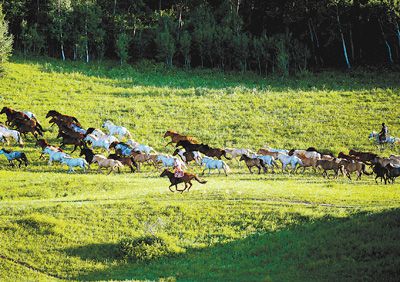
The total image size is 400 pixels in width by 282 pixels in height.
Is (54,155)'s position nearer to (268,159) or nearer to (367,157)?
(268,159)

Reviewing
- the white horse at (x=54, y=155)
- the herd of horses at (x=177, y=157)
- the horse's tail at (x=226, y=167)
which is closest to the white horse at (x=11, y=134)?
→ the herd of horses at (x=177, y=157)

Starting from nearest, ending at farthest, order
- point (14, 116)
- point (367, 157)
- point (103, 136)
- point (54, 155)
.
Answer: point (54, 155) < point (367, 157) < point (103, 136) < point (14, 116)

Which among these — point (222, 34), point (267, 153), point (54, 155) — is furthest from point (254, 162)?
point (222, 34)

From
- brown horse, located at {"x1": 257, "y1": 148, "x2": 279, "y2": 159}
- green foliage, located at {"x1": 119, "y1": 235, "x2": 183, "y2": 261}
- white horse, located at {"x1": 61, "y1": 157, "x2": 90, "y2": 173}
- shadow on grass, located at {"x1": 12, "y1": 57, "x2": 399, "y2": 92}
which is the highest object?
shadow on grass, located at {"x1": 12, "y1": 57, "x2": 399, "y2": 92}

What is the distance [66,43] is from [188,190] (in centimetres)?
6121

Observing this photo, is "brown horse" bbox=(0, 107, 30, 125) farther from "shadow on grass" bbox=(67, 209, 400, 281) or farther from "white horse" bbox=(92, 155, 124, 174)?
"shadow on grass" bbox=(67, 209, 400, 281)

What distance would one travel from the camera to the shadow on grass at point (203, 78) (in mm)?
73000

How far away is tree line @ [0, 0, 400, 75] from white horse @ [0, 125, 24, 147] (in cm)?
4093

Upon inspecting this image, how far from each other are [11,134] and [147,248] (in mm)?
22041

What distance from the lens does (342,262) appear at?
2406cm

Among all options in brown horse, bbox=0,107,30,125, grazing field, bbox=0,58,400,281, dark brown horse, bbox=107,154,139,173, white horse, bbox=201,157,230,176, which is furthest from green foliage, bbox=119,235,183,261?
brown horse, bbox=0,107,30,125

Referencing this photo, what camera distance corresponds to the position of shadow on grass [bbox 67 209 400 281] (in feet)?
76.6

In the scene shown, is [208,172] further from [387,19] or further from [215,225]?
[387,19]

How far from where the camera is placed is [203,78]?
7938cm
